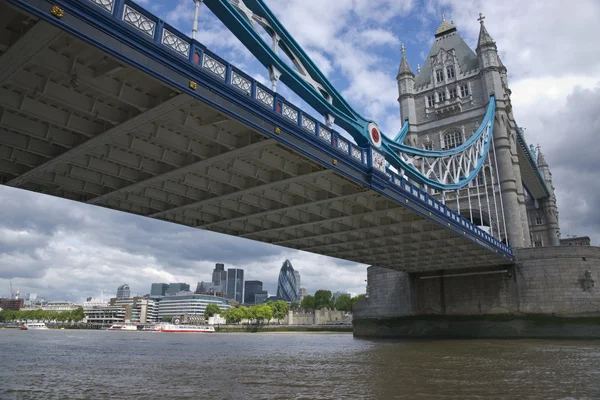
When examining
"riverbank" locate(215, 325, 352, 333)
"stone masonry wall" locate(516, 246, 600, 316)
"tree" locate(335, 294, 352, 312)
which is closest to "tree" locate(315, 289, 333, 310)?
"tree" locate(335, 294, 352, 312)

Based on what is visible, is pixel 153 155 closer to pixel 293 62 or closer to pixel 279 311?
pixel 293 62

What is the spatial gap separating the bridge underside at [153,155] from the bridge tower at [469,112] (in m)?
23.3

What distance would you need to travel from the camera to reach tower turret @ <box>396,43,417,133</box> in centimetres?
5884

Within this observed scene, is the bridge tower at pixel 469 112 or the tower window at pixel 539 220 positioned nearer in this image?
the bridge tower at pixel 469 112

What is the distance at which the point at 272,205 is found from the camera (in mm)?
23156

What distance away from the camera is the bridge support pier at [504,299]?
37.6m

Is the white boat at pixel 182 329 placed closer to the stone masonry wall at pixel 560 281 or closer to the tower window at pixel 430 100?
the tower window at pixel 430 100

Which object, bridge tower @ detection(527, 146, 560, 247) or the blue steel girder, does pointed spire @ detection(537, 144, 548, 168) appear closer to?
bridge tower @ detection(527, 146, 560, 247)

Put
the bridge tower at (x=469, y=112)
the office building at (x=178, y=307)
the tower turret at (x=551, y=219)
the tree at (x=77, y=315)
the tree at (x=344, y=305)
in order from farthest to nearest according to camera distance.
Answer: the office building at (x=178, y=307) → the tree at (x=77, y=315) → the tree at (x=344, y=305) → the tower turret at (x=551, y=219) → the bridge tower at (x=469, y=112)

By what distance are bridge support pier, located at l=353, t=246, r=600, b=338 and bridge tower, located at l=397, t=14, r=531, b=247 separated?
5939 mm

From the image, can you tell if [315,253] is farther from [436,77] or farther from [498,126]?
[436,77]

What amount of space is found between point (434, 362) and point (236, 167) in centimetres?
1148

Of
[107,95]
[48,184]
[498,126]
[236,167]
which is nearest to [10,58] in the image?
[107,95]

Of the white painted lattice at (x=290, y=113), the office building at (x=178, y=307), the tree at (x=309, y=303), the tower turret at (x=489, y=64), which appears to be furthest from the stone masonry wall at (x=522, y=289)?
the office building at (x=178, y=307)
